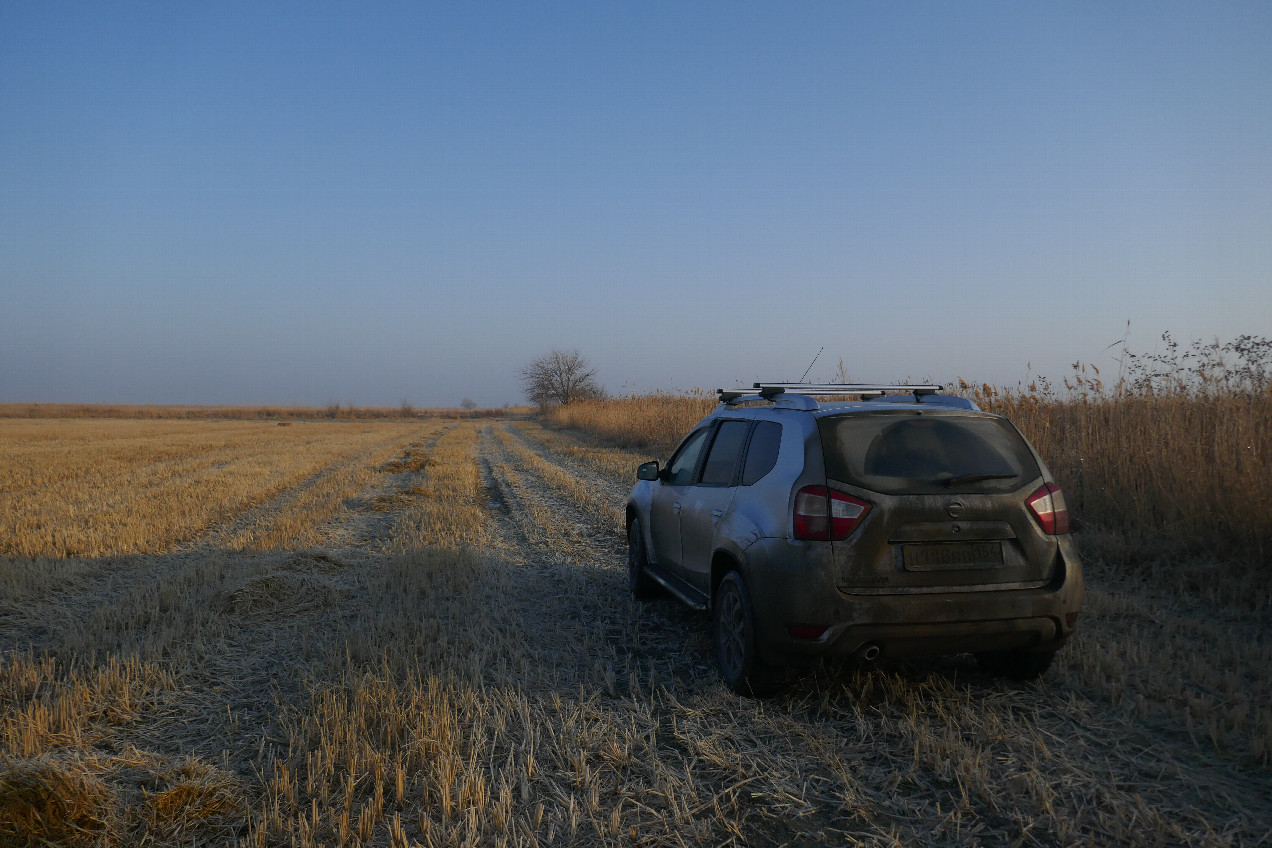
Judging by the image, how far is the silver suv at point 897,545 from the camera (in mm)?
3742

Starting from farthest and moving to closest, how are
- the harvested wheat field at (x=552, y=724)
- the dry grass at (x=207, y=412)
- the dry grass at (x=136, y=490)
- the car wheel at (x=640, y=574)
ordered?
the dry grass at (x=207, y=412), the dry grass at (x=136, y=490), the car wheel at (x=640, y=574), the harvested wheat field at (x=552, y=724)

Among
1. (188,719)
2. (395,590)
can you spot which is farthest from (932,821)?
(395,590)

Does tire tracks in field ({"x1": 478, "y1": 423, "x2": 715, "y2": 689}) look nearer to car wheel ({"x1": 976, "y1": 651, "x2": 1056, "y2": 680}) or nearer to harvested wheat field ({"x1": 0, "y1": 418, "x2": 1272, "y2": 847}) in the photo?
harvested wheat field ({"x1": 0, "y1": 418, "x2": 1272, "y2": 847})

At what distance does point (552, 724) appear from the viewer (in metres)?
3.90

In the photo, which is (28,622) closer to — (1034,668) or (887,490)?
(887,490)

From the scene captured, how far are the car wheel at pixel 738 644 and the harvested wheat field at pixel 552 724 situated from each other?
0.40 ft

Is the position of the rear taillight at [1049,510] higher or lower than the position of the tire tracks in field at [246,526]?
higher

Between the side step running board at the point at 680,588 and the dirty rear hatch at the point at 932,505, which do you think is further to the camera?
the side step running board at the point at 680,588

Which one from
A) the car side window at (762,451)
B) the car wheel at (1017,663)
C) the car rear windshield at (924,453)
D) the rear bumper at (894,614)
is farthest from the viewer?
the car side window at (762,451)

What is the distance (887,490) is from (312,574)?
5476mm

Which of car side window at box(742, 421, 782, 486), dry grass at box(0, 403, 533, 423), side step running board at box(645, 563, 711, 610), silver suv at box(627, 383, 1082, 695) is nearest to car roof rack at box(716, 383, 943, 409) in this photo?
car side window at box(742, 421, 782, 486)

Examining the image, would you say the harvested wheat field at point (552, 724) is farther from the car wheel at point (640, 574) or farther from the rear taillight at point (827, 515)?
the rear taillight at point (827, 515)

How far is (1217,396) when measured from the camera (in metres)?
7.33

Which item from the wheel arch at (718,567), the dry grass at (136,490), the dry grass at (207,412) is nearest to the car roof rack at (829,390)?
the wheel arch at (718,567)
